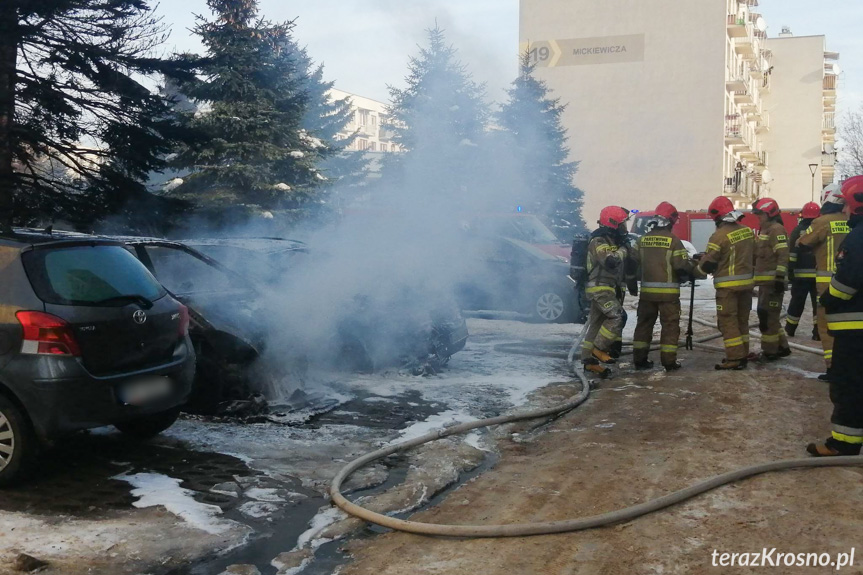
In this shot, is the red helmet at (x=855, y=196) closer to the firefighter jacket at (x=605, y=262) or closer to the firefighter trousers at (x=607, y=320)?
the firefighter jacket at (x=605, y=262)

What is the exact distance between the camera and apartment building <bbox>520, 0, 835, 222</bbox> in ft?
130

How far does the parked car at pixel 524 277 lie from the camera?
12.5m

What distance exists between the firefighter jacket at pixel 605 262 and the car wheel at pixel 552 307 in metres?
3.60

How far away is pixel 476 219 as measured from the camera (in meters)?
13.2

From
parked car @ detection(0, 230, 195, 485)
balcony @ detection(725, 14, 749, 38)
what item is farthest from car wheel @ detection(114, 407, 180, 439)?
balcony @ detection(725, 14, 749, 38)

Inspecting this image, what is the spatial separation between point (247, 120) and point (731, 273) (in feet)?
36.1

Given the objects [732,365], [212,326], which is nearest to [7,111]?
[212,326]

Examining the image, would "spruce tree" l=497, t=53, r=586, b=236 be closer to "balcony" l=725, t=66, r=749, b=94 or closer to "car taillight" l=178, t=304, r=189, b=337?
"car taillight" l=178, t=304, r=189, b=337

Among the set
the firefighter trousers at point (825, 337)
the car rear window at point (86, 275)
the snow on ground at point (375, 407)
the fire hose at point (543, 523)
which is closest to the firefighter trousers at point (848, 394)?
the fire hose at point (543, 523)

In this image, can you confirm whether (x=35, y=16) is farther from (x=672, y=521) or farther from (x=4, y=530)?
(x=672, y=521)

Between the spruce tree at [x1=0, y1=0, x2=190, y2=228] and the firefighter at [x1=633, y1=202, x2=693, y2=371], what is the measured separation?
757cm

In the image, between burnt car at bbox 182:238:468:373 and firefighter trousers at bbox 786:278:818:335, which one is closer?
burnt car at bbox 182:238:468:373

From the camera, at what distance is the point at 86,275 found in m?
4.99

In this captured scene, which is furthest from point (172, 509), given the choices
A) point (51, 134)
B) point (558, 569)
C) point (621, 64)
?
point (621, 64)
